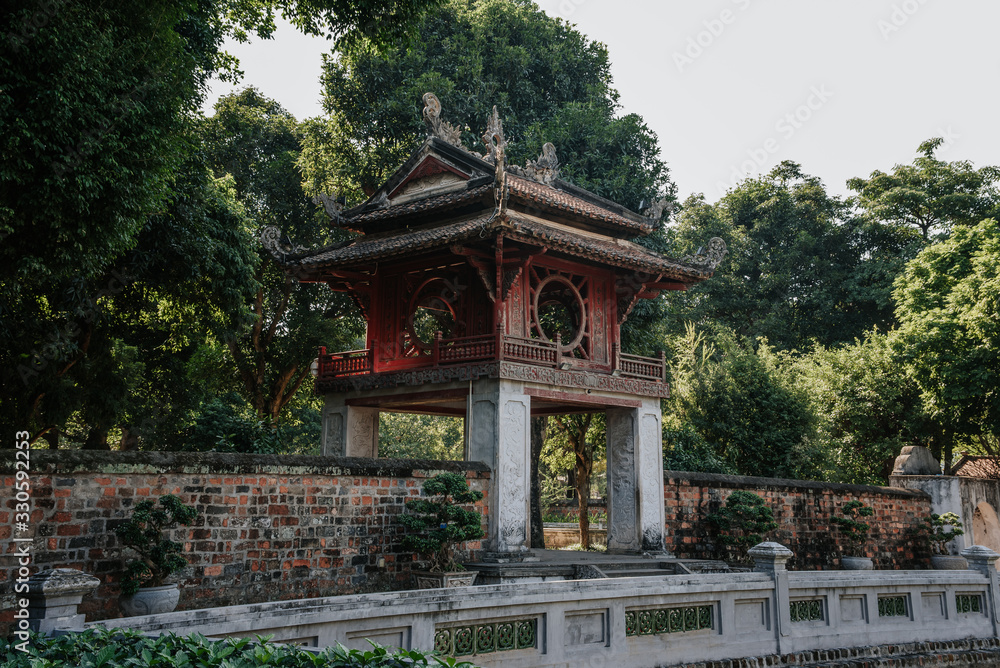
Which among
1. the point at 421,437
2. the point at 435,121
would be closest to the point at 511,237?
the point at 435,121

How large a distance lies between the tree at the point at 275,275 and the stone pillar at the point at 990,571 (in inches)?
644

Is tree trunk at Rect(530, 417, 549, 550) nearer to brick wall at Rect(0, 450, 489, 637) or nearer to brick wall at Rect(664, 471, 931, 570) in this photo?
brick wall at Rect(664, 471, 931, 570)

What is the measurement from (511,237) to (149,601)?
778 cm

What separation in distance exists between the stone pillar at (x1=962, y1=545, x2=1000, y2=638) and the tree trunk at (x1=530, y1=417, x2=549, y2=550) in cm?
969

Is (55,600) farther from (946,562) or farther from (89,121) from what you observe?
(946,562)

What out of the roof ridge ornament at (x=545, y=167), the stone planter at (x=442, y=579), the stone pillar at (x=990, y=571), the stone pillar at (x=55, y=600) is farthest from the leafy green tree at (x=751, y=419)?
the stone pillar at (x=55, y=600)

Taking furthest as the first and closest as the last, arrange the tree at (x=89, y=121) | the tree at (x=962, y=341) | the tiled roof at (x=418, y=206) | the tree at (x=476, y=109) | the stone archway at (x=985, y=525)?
the tree at (x=476, y=109) → the tree at (x=962, y=341) → the stone archway at (x=985, y=525) → the tiled roof at (x=418, y=206) → the tree at (x=89, y=121)

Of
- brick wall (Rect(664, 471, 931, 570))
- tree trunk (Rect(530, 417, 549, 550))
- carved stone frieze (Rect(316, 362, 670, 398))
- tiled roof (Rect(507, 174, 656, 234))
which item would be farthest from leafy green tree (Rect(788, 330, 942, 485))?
carved stone frieze (Rect(316, 362, 670, 398))

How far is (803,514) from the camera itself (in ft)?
57.7

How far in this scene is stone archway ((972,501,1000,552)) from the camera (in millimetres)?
21578

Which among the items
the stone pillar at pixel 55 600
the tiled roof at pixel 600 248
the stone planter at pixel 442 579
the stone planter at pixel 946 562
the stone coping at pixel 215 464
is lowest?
the stone planter at pixel 946 562

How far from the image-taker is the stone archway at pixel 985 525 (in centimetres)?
2158

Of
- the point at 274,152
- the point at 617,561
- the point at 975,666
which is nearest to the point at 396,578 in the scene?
the point at 617,561

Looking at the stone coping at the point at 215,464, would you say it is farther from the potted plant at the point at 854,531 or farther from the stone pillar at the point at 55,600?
the potted plant at the point at 854,531
